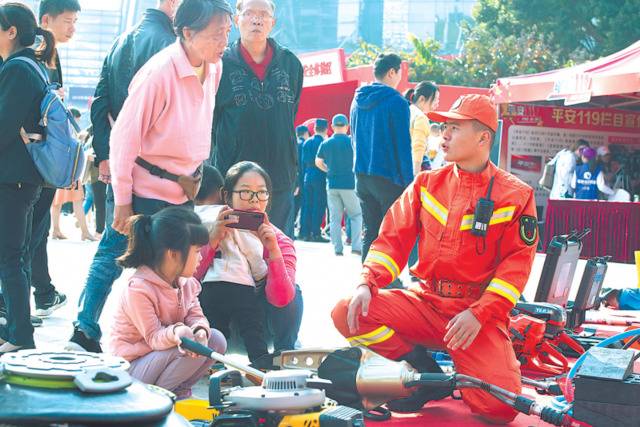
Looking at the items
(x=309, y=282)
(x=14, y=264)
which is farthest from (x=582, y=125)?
(x=14, y=264)

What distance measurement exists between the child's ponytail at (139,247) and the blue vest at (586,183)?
1358 centimetres

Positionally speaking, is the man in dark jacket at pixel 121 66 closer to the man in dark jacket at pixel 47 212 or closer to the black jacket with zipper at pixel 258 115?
the black jacket with zipper at pixel 258 115

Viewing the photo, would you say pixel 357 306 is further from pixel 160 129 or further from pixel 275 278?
pixel 160 129

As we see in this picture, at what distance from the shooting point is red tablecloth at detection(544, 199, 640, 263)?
47.5 ft

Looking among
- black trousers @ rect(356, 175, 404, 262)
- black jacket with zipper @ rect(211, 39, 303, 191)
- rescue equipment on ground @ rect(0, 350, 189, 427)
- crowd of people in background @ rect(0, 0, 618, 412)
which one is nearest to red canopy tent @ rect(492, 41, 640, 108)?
black trousers @ rect(356, 175, 404, 262)

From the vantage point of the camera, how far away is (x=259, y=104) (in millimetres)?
5938

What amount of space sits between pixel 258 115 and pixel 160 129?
1.15m

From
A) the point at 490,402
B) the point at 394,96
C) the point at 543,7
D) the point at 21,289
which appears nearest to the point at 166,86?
the point at 21,289

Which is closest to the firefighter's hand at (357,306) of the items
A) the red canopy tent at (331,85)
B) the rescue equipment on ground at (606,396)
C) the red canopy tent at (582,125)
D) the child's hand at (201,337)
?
the child's hand at (201,337)

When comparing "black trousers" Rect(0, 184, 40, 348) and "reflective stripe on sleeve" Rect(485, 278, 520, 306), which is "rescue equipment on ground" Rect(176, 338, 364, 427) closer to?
"reflective stripe on sleeve" Rect(485, 278, 520, 306)

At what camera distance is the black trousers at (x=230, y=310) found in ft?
16.7

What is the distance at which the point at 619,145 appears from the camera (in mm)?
18641

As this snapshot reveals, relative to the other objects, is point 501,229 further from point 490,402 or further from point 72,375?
point 72,375

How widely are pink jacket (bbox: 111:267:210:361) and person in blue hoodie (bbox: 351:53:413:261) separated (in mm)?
3899
